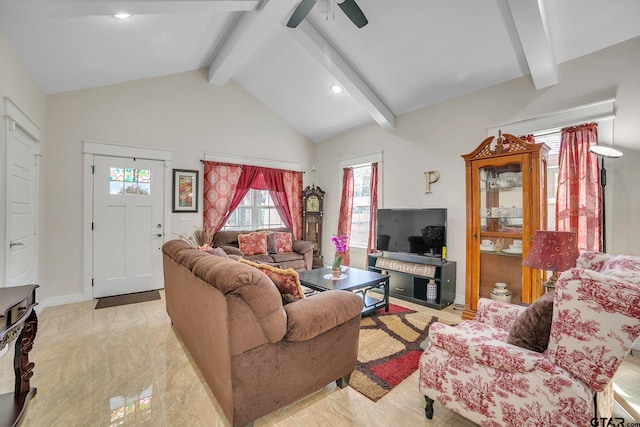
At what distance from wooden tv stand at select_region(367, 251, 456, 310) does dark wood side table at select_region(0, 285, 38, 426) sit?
3639mm

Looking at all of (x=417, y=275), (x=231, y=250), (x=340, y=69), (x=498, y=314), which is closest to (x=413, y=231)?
(x=417, y=275)

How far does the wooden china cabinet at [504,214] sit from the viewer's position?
111 inches

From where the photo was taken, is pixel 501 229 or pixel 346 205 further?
pixel 346 205

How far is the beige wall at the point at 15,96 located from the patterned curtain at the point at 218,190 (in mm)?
2017

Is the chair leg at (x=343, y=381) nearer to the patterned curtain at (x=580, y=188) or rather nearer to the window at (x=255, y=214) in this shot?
the patterned curtain at (x=580, y=188)

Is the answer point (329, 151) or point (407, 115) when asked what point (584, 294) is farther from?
point (329, 151)

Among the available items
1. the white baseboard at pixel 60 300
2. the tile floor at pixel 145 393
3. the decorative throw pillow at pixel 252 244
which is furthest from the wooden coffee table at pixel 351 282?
the white baseboard at pixel 60 300

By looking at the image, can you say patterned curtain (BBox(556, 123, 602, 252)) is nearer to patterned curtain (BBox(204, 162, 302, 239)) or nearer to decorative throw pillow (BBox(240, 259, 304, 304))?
decorative throw pillow (BBox(240, 259, 304, 304))

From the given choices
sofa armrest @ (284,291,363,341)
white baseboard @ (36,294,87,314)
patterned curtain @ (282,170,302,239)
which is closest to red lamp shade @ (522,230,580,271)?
sofa armrest @ (284,291,363,341)

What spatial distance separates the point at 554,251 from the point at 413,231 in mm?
2041

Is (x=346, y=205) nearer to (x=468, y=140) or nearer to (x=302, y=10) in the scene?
(x=468, y=140)

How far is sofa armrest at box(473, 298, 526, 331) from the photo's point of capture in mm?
1896

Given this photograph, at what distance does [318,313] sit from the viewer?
1.69 m

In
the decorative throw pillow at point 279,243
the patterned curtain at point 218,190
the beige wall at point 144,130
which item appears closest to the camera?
the beige wall at point 144,130
